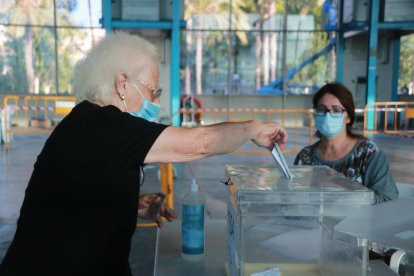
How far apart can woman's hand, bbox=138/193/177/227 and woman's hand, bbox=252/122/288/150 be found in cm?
58

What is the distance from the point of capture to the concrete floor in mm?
4086

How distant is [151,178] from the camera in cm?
702

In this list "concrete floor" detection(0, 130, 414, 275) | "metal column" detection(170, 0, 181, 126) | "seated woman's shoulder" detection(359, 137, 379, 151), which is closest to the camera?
"seated woman's shoulder" detection(359, 137, 379, 151)

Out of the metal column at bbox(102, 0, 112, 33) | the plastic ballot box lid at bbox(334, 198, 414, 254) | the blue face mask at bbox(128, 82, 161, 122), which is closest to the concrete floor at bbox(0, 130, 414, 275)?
the blue face mask at bbox(128, 82, 161, 122)

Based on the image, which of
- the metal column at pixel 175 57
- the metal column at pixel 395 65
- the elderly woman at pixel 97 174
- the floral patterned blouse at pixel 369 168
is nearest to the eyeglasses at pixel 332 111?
the floral patterned blouse at pixel 369 168

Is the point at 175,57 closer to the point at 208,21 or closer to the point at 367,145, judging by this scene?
the point at 208,21

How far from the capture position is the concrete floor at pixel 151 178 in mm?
4086

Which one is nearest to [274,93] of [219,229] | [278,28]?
[278,28]

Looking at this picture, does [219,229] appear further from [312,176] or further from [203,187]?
[203,187]

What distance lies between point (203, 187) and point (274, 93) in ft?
38.6

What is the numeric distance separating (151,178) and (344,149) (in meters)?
4.73

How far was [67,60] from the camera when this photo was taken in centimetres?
1681

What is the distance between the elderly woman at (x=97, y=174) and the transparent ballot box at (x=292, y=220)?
0.20 m

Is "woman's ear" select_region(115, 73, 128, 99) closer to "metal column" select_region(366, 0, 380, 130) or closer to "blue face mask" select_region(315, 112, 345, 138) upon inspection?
"blue face mask" select_region(315, 112, 345, 138)
